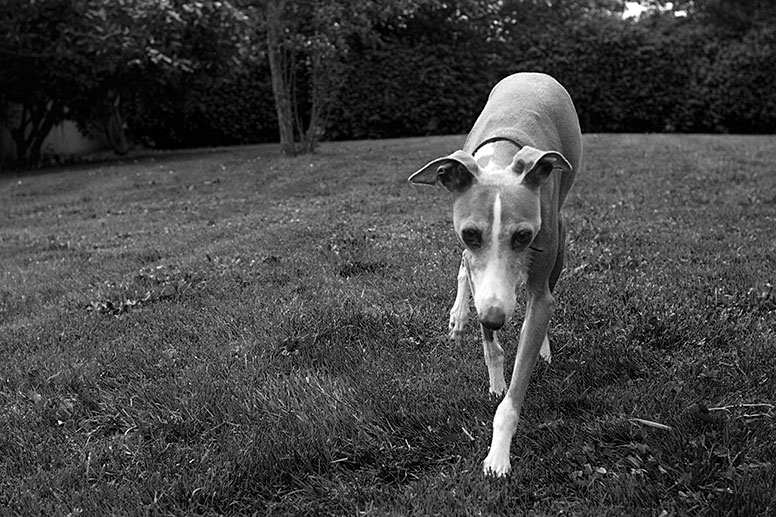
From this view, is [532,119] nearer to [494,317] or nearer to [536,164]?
[536,164]

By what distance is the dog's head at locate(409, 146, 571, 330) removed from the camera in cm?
252

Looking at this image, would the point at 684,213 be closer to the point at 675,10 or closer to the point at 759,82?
the point at 759,82

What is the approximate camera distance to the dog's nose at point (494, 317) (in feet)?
8.03

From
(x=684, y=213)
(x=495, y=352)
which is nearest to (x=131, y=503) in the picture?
(x=495, y=352)

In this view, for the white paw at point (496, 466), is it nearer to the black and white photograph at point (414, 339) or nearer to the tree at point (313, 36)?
the black and white photograph at point (414, 339)

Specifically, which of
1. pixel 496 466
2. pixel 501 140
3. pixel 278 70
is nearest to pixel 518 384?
pixel 496 466

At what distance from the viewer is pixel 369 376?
11.4 feet

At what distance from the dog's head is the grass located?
67 cm

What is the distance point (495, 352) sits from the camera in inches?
128

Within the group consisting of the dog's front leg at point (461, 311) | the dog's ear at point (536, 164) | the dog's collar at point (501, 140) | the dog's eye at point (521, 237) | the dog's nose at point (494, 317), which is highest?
the dog's collar at point (501, 140)

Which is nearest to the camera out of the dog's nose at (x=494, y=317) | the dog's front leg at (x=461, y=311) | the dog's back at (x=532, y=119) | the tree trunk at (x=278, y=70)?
the dog's nose at (x=494, y=317)

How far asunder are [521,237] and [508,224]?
8 cm

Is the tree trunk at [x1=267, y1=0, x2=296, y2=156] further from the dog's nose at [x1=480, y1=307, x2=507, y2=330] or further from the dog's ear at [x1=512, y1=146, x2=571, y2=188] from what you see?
the dog's nose at [x1=480, y1=307, x2=507, y2=330]

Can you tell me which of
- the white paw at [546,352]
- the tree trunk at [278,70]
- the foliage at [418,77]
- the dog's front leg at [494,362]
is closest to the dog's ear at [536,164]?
the dog's front leg at [494,362]
